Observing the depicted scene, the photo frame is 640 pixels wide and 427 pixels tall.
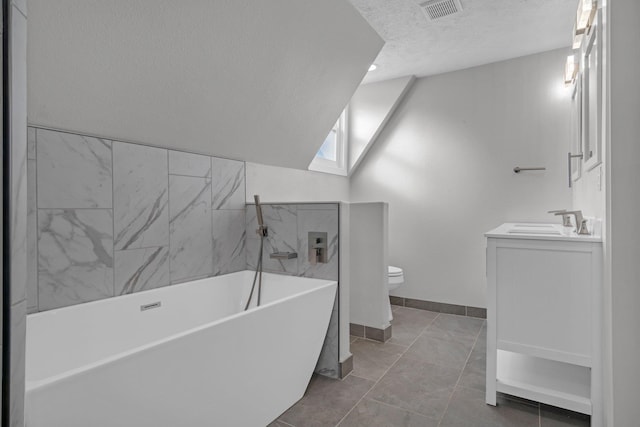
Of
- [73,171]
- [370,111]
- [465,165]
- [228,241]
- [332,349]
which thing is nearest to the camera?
[73,171]

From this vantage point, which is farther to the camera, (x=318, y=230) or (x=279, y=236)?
(x=279, y=236)

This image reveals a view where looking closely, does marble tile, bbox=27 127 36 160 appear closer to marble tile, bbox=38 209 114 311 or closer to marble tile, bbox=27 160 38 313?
marble tile, bbox=27 160 38 313

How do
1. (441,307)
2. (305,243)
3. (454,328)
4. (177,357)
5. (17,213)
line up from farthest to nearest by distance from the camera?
(441,307)
(454,328)
(305,243)
(177,357)
(17,213)

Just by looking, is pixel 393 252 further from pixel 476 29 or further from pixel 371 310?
pixel 476 29

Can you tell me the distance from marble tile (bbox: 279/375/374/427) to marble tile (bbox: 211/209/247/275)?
96cm

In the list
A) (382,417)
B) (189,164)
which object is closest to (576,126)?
(382,417)

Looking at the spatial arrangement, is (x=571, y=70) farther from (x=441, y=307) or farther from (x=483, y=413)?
(x=483, y=413)

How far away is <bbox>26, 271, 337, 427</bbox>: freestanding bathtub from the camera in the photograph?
1.03 meters

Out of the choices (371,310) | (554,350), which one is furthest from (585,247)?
(371,310)

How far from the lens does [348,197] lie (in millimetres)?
4172

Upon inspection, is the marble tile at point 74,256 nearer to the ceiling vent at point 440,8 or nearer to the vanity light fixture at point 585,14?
the ceiling vent at point 440,8

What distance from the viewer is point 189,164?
2.31m

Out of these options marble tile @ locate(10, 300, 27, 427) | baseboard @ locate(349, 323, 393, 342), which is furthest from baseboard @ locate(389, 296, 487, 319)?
marble tile @ locate(10, 300, 27, 427)

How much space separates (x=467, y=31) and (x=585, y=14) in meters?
0.89
